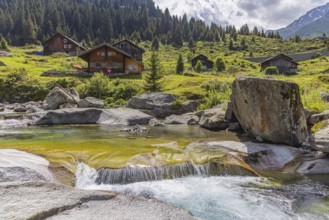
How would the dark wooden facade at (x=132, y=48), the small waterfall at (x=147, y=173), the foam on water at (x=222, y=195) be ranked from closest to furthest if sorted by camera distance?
the foam on water at (x=222, y=195) → the small waterfall at (x=147, y=173) → the dark wooden facade at (x=132, y=48)

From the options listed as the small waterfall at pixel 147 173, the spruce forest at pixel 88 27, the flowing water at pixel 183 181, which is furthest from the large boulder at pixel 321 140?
the spruce forest at pixel 88 27

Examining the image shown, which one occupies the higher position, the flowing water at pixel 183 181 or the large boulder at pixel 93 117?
the large boulder at pixel 93 117

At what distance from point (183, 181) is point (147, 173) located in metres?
1.70

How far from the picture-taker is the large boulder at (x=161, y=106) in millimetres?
36125

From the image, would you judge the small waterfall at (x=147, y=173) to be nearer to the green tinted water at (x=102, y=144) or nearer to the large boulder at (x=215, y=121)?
the green tinted water at (x=102, y=144)

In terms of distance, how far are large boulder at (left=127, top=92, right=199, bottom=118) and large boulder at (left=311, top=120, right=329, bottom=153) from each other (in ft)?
66.2

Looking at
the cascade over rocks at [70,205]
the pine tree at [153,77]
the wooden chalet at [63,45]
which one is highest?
the wooden chalet at [63,45]

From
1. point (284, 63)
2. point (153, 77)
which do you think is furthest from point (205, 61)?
point (153, 77)

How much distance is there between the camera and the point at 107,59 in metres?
70.9

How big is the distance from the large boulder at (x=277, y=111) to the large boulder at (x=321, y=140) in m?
1.63

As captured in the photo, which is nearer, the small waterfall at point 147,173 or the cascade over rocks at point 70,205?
the cascade over rocks at point 70,205

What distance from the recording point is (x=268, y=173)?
1524cm

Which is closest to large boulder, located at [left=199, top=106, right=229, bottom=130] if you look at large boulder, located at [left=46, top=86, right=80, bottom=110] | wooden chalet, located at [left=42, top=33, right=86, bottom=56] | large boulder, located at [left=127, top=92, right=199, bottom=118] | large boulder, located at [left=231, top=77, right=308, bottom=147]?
large boulder, located at [left=231, top=77, right=308, bottom=147]

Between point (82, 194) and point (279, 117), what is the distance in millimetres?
13460
